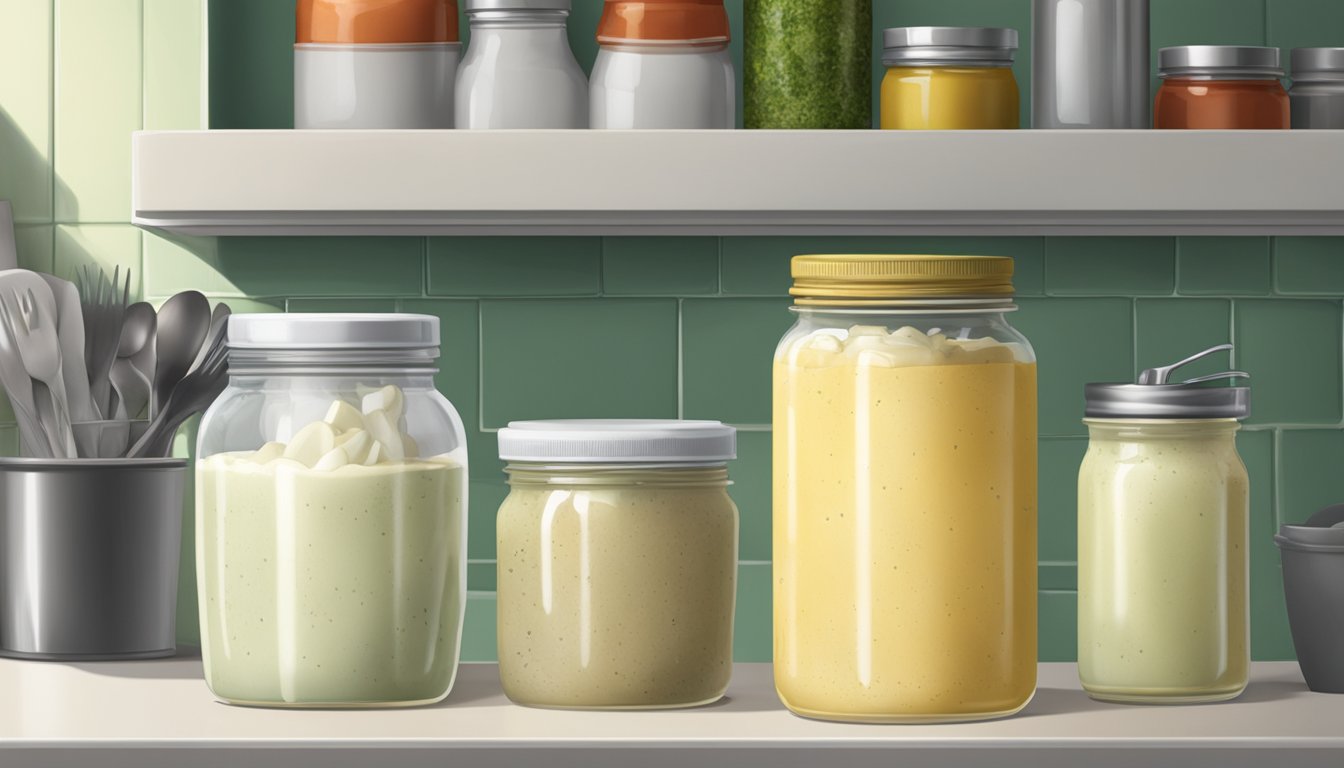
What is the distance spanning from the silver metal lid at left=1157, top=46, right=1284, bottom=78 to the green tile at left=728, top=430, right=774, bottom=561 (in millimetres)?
414

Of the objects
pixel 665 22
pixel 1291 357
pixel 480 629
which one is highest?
pixel 665 22

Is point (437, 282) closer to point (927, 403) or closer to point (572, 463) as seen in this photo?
point (572, 463)

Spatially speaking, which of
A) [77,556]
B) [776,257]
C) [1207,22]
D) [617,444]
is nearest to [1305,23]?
[1207,22]

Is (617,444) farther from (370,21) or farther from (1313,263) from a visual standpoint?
(1313,263)

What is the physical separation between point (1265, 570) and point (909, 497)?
18.9 inches

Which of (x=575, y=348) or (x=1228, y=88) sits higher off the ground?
(x=1228, y=88)

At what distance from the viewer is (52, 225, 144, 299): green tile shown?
1241 millimetres

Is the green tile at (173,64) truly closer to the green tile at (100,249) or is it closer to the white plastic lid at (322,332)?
the green tile at (100,249)

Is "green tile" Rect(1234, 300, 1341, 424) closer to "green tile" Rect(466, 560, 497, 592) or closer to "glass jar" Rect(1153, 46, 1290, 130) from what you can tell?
"glass jar" Rect(1153, 46, 1290, 130)

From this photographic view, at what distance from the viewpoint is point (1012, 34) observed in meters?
1.06

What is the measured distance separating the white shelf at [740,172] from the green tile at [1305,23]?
0.73 ft

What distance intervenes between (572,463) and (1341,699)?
20.0 inches

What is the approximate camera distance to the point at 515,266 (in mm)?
1234

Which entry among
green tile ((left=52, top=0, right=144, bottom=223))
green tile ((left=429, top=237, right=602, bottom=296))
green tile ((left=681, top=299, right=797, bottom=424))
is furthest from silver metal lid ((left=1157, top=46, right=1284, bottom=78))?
green tile ((left=52, top=0, right=144, bottom=223))
